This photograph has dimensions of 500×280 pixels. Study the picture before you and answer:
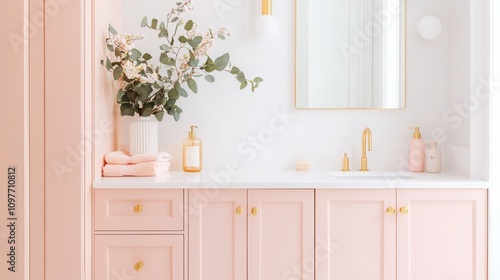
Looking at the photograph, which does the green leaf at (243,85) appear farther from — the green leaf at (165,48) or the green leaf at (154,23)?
the green leaf at (154,23)

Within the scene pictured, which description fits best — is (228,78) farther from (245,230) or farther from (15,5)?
(15,5)

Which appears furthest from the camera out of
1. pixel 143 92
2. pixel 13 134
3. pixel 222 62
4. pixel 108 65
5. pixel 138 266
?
pixel 222 62

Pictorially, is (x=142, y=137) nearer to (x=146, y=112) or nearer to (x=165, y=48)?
(x=146, y=112)

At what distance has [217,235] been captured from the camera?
217 cm

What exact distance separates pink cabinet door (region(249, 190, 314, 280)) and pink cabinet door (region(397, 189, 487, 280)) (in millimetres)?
413

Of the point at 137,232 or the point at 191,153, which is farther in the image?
the point at 191,153

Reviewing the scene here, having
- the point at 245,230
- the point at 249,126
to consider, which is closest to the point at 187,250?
the point at 245,230

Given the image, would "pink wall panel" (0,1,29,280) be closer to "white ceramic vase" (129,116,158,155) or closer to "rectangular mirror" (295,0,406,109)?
"white ceramic vase" (129,116,158,155)

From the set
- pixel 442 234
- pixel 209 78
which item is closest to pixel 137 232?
pixel 209 78

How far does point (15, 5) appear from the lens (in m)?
2.00

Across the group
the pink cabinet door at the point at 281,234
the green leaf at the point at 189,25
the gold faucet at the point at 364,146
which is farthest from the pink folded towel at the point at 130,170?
the gold faucet at the point at 364,146

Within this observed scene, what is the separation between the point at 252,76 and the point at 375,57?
2.22 ft

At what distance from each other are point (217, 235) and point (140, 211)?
0.35 metres

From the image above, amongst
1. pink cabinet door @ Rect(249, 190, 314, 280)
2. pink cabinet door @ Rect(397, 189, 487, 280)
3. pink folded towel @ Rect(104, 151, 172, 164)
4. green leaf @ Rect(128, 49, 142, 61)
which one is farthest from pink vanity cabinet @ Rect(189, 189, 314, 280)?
green leaf @ Rect(128, 49, 142, 61)
